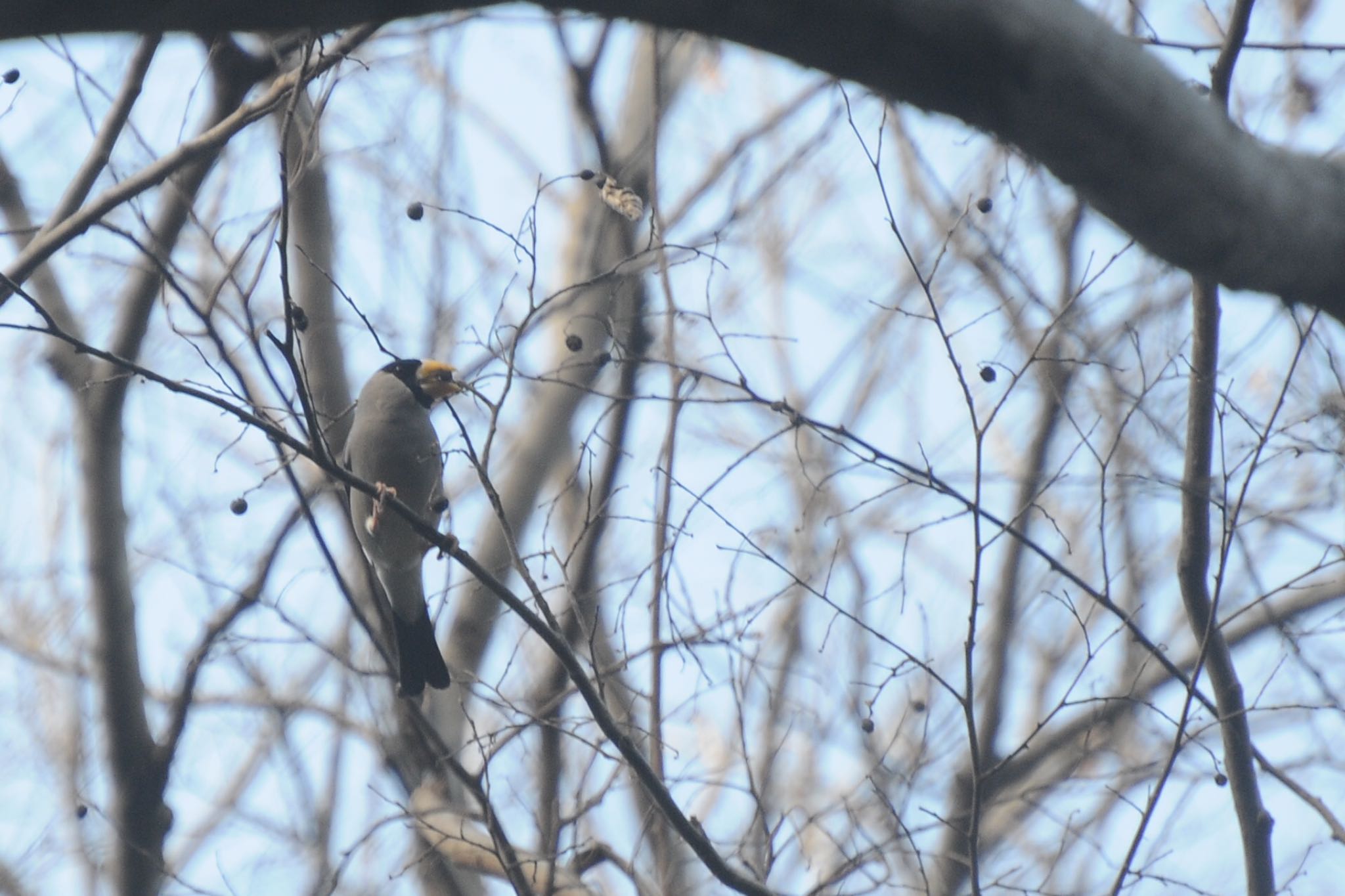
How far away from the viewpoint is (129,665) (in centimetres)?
444

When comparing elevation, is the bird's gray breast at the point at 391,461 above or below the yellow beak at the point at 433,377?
below

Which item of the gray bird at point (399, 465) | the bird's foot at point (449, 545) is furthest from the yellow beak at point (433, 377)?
the bird's foot at point (449, 545)

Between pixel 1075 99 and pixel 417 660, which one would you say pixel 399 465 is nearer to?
pixel 417 660

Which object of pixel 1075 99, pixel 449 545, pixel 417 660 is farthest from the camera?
pixel 417 660

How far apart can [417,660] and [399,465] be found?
833 mm

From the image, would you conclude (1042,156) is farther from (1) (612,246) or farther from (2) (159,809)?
(1) (612,246)

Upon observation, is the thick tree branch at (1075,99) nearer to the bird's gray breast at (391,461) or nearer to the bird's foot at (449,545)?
the bird's foot at (449,545)

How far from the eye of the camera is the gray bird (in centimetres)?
575

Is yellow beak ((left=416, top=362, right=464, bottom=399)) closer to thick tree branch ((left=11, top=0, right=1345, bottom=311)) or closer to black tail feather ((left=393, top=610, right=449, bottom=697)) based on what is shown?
black tail feather ((left=393, top=610, right=449, bottom=697))

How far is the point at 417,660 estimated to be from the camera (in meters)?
5.52

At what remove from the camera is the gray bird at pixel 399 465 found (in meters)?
5.75

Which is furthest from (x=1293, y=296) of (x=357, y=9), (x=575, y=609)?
(x=575, y=609)

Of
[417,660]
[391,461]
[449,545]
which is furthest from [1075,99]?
[391,461]

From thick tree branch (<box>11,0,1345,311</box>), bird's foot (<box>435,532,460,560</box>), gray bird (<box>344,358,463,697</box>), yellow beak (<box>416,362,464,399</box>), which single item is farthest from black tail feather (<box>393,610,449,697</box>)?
thick tree branch (<box>11,0,1345,311</box>)
